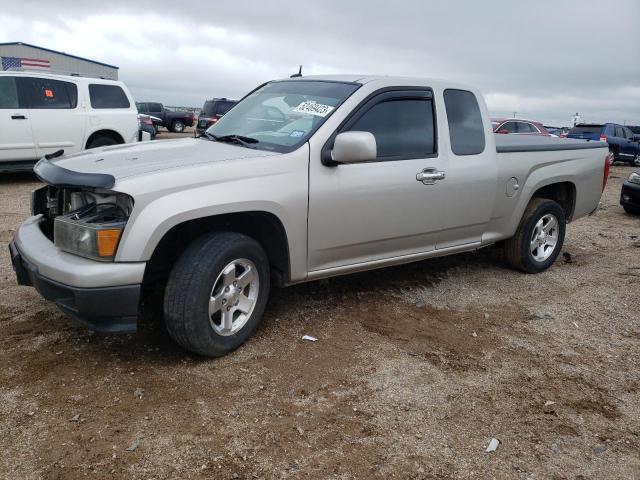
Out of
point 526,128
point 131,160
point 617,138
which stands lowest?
point 617,138

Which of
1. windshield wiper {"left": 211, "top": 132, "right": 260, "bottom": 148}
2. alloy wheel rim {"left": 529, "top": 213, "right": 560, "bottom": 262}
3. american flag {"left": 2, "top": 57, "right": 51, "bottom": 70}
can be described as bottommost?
alloy wheel rim {"left": 529, "top": 213, "right": 560, "bottom": 262}

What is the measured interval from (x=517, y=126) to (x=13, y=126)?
13.4 meters

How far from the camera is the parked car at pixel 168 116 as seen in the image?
91.5 feet

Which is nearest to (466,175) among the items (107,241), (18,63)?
(107,241)

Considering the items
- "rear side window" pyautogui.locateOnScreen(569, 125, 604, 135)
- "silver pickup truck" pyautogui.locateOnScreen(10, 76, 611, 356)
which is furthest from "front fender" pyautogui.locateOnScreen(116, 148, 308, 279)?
"rear side window" pyautogui.locateOnScreen(569, 125, 604, 135)

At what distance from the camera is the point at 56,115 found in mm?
9906

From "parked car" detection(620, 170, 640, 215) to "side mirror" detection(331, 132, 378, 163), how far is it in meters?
7.84

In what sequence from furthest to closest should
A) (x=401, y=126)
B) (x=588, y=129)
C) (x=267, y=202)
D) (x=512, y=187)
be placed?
(x=588, y=129)
(x=512, y=187)
(x=401, y=126)
(x=267, y=202)

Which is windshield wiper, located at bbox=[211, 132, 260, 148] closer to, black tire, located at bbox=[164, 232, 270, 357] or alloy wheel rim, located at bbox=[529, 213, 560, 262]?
black tire, located at bbox=[164, 232, 270, 357]

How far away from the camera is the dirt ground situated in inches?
103

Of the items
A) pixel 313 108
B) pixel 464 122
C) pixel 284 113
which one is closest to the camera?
pixel 313 108

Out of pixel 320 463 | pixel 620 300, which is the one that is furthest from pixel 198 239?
pixel 620 300

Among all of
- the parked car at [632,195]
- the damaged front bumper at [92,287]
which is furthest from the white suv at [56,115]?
the parked car at [632,195]

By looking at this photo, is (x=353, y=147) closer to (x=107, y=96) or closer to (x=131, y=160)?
(x=131, y=160)
